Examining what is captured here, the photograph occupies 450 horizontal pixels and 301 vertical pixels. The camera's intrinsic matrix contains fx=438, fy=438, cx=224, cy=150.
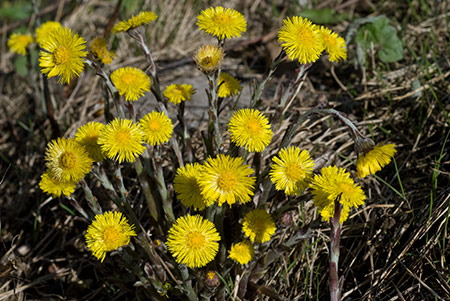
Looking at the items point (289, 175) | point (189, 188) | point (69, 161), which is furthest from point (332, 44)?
point (69, 161)

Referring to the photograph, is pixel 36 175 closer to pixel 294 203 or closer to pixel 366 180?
pixel 294 203

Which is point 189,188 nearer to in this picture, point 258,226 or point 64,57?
point 258,226

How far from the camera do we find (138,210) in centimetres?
234

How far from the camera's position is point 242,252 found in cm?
164

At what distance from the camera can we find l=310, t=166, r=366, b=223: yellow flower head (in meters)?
1.40

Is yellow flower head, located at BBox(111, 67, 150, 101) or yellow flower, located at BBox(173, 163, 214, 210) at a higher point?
yellow flower head, located at BBox(111, 67, 150, 101)

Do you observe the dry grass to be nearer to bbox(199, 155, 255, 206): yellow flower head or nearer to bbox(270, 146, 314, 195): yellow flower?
bbox(270, 146, 314, 195): yellow flower

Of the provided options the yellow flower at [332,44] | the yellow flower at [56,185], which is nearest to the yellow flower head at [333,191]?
the yellow flower at [332,44]

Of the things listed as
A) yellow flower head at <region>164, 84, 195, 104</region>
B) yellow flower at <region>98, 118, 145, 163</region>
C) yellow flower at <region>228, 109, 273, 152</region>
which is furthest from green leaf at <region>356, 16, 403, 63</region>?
yellow flower at <region>98, 118, 145, 163</region>

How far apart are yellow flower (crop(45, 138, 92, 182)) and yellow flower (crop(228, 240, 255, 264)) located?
0.61 meters

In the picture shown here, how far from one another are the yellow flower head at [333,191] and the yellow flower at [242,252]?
33cm

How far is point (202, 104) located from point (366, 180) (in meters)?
1.12

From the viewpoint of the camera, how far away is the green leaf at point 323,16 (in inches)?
117

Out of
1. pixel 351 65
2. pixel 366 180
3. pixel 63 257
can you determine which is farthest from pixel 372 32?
pixel 63 257
